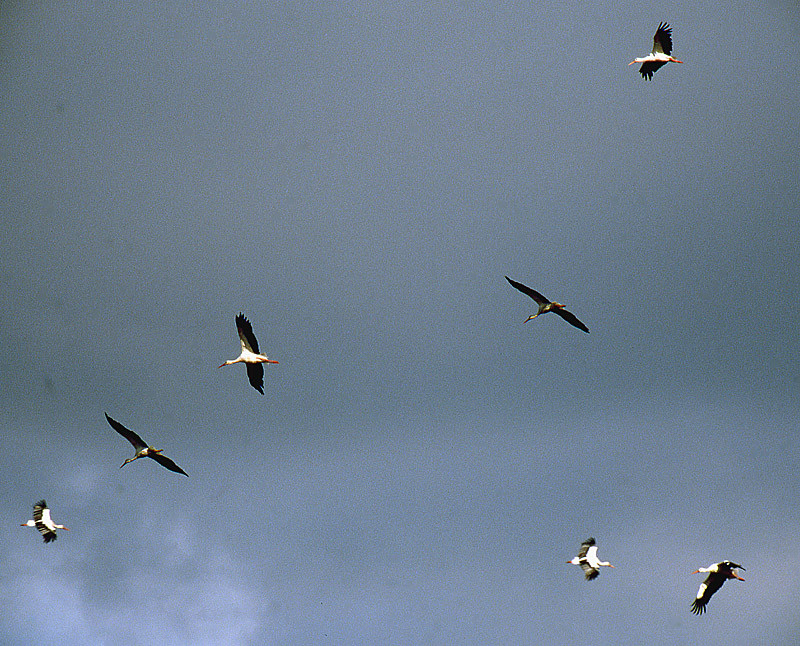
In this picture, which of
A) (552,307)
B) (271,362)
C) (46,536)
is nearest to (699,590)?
(552,307)

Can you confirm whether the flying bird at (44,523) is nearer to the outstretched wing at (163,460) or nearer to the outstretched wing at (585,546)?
the outstretched wing at (163,460)

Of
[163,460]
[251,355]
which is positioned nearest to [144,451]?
[163,460]

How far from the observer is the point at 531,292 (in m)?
44.7

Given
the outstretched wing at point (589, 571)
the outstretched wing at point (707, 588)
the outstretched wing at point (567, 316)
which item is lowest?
the outstretched wing at point (707, 588)

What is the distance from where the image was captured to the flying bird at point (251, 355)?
4403 centimetres

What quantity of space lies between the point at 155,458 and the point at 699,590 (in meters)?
23.0

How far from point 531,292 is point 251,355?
1150cm

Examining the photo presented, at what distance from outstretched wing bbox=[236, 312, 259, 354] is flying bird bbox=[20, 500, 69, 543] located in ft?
42.9

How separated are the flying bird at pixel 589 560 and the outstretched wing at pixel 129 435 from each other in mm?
19971

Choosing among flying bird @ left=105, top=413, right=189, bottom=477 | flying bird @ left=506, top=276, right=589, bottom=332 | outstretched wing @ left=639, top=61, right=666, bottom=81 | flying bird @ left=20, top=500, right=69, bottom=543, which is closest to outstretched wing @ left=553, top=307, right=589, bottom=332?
flying bird @ left=506, top=276, right=589, bottom=332

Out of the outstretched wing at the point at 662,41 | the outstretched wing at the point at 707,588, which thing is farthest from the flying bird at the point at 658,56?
the outstretched wing at the point at 707,588

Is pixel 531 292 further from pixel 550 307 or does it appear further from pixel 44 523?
pixel 44 523

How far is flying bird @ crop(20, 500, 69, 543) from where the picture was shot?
48969 mm

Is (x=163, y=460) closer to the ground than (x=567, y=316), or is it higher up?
closer to the ground
